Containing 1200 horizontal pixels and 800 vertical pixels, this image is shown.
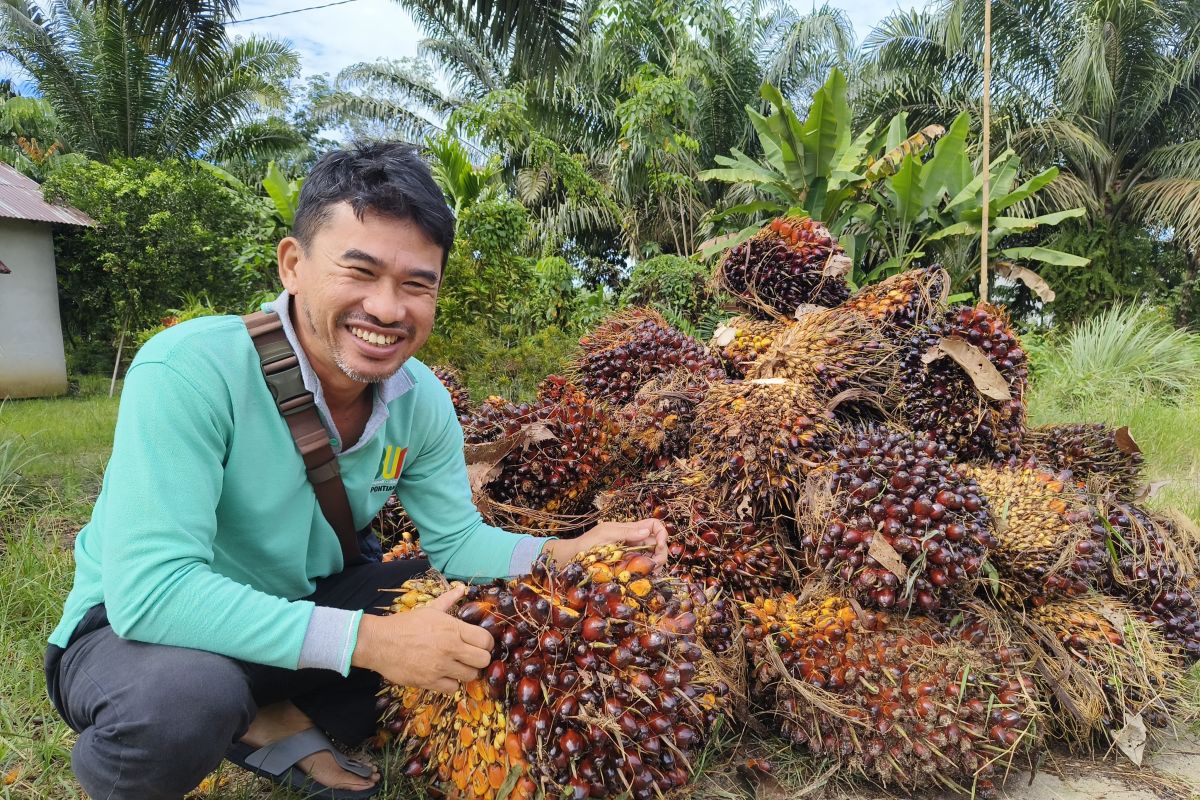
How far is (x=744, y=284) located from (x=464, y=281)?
3.36 metres

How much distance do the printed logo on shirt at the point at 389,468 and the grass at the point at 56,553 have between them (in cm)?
63

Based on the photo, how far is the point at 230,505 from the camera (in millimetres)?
1589

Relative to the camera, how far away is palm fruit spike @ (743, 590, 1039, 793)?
160cm

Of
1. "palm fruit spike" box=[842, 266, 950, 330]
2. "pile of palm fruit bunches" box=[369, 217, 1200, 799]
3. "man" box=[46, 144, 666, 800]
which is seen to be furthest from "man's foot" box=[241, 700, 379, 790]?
"palm fruit spike" box=[842, 266, 950, 330]

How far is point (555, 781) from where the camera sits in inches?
53.5

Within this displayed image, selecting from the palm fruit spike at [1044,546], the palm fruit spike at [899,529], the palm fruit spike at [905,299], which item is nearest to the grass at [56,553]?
the palm fruit spike at [899,529]

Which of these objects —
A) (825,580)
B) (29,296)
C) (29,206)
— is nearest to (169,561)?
(825,580)

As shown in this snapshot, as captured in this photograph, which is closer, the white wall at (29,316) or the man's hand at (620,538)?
the man's hand at (620,538)

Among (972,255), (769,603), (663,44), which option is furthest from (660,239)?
(769,603)

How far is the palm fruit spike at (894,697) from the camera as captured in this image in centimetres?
160

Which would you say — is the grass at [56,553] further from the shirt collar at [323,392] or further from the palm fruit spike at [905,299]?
the palm fruit spike at [905,299]

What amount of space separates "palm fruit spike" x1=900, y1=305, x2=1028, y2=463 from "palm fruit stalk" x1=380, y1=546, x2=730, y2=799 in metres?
1.41

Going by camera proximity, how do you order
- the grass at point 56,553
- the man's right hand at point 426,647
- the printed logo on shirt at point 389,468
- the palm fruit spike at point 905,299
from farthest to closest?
the palm fruit spike at point 905,299 → the printed logo on shirt at point 389,468 → the grass at point 56,553 → the man's right hand at point 426,647

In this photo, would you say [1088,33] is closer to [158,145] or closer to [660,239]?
[660,239]
